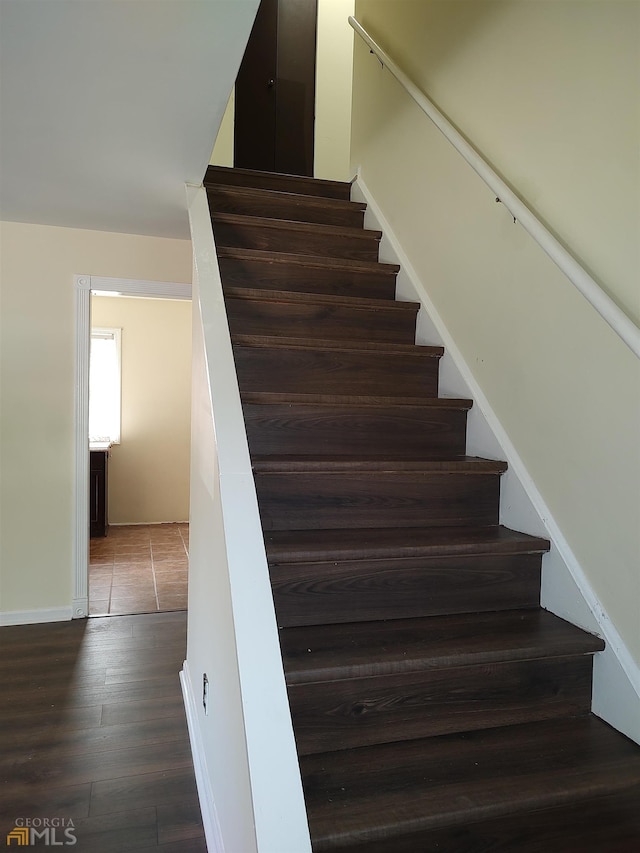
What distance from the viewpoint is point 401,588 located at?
1.57 m

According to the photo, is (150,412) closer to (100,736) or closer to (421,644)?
(100,736)

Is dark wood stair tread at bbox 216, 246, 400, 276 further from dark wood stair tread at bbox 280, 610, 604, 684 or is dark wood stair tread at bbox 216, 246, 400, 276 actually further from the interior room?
the interior room

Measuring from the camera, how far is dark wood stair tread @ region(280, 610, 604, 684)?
132cm

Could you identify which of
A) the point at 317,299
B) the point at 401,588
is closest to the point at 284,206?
the point at 317,299

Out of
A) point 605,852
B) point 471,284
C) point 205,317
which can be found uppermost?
point 471,284

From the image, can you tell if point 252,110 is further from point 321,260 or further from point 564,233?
point 564,233

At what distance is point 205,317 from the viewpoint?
166 cm

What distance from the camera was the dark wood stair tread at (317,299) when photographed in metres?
2.30

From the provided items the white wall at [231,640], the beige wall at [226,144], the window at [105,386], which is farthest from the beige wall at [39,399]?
the window at [105,386]

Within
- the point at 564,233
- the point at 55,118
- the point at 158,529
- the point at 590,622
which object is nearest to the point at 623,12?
the point at 564,233

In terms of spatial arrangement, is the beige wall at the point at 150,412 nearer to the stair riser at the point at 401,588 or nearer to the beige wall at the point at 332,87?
the beige wall at the point at 332,87

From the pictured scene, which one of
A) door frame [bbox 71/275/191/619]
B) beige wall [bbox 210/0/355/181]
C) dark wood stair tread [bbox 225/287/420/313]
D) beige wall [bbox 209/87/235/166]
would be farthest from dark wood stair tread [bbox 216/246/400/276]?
beige wall [bbox 210/0/355/181]

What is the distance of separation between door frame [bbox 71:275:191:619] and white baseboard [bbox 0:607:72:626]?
0.05m

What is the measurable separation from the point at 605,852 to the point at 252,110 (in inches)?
190
